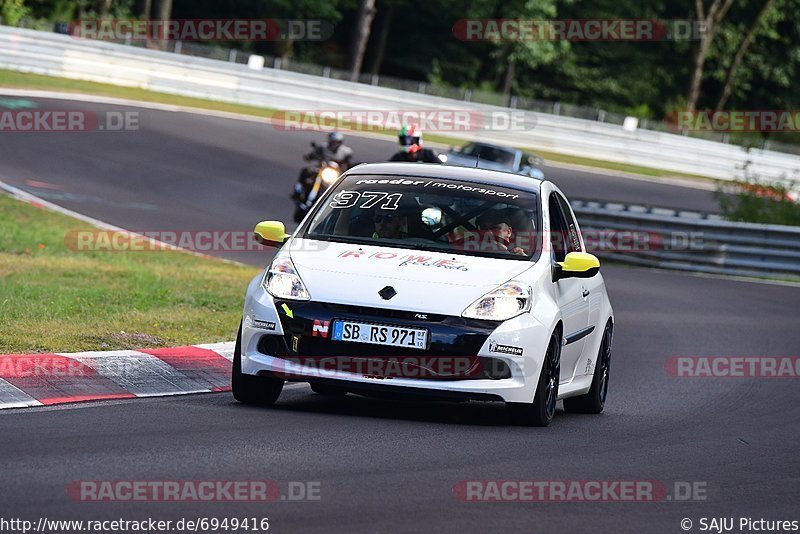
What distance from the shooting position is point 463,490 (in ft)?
22.3

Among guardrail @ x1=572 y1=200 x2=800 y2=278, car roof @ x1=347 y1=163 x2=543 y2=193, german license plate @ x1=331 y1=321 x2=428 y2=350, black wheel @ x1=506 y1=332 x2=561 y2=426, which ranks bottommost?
guardrail @ x1=572 y1=200 x2=800 y2=278

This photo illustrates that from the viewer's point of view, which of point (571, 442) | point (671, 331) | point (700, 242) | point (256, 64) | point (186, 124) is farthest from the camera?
point (256, 64)

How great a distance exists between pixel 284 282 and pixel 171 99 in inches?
1248

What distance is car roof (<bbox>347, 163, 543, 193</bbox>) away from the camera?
32.8ft

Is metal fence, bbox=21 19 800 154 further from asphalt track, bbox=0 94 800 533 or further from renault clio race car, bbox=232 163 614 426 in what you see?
renault clio race car, bbox=232 163 614 426

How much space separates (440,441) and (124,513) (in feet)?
8.72

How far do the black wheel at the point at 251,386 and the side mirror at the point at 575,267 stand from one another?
5.98ft

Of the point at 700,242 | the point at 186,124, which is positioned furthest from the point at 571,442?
the point at 186,124

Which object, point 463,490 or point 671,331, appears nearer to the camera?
point 463,490

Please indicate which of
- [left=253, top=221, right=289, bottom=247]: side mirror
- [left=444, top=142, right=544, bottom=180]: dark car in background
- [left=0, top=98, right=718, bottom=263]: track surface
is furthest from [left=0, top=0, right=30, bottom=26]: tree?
[left=253, top=221, right=289, bottom=247]: side mirror

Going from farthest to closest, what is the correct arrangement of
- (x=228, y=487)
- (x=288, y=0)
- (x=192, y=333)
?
1. (x=288, y=0)
2. (x=192, y=333)
3. (x=228, y=487)

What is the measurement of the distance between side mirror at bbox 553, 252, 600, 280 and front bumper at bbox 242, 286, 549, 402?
0.81 meters

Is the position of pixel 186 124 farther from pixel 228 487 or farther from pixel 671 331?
pixel 228 487

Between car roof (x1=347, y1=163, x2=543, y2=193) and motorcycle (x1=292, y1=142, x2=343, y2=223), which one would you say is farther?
motorcycle (x1=292, y1=142, x2=343, y2=223)
